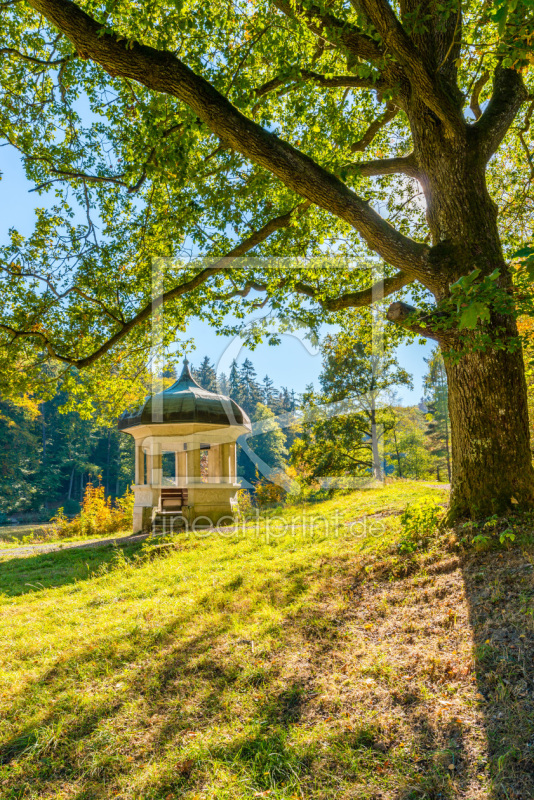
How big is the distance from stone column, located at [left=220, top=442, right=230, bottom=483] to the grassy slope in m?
7.40

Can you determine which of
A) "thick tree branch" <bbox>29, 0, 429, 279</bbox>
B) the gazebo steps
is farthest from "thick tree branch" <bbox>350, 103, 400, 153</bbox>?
the gazebo steps

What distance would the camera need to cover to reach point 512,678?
2.35 metres

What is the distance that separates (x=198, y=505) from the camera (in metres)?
11.8

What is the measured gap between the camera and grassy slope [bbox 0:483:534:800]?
2100 mm

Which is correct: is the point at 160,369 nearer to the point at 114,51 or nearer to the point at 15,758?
the point at 114,51

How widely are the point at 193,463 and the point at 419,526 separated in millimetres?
7887

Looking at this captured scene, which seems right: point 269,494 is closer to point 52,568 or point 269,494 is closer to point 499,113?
point 52,568

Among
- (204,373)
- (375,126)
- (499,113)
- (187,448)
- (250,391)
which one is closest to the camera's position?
(499,113)

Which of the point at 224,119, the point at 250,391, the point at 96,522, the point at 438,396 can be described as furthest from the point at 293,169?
the point at 250,391

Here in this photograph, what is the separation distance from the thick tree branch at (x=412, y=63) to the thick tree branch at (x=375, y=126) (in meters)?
2.85

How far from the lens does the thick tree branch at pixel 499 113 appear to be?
4.87 meters

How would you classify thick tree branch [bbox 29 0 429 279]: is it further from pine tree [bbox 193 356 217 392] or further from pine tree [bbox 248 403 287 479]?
pine tree [bbox 193 356 217 392]

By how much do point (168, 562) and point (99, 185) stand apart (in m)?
6.21

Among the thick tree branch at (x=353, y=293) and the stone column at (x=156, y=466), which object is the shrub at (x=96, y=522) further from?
the thick tree branch at (x=353, y=293)
